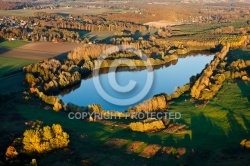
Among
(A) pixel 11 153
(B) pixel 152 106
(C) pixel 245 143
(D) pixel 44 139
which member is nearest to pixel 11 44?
(B) pixel 152 106

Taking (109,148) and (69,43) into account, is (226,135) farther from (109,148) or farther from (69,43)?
(69,43)

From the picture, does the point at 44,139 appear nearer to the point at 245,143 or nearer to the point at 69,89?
the point at 245,143

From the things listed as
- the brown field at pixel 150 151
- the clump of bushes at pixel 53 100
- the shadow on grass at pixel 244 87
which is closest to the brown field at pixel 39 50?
the clump of bushes at pixel 53 100

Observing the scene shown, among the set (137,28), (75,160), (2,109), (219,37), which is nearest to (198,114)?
(75,160)

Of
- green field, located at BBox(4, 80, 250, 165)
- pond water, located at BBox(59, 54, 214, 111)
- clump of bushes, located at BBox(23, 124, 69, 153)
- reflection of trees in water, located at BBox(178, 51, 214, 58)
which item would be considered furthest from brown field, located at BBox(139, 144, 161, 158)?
reflection of trees in water, located at BBox(178, 51, 214, 58)

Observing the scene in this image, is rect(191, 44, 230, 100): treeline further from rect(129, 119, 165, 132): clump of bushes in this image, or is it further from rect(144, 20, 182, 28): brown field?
rect(144, 20, 182, 28): brown field
